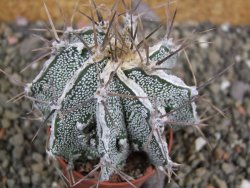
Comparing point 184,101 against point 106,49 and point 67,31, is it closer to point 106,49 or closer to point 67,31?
point 106,49

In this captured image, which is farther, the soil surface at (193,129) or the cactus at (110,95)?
the soil surface at (193,129)

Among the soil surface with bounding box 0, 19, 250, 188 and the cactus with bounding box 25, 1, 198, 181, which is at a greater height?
the cactus with bounding box 25, 1, 198, 181

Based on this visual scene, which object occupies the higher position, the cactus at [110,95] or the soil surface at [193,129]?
the cactus at [110,95]

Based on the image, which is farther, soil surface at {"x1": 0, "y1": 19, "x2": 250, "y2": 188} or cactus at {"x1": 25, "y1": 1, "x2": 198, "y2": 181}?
soil surface at {"x1": 0, "y1": 19, "x2": 250, "y2": 188}

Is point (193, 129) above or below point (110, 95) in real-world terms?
below

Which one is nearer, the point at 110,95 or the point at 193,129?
the point at 110,95
